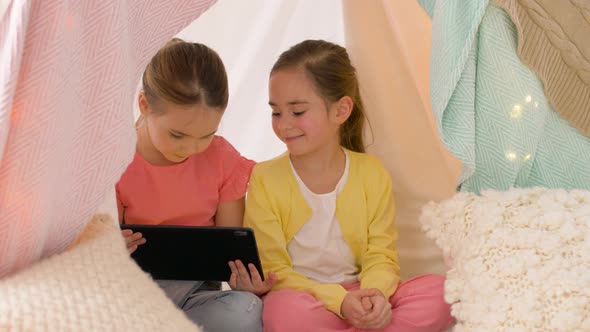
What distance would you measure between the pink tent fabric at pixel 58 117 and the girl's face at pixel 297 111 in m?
0.57

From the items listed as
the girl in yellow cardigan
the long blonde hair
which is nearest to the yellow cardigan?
the girl in yellow cardigan

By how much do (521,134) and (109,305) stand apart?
2.76 ft

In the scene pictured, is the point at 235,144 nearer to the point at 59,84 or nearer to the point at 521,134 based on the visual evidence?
the point at 521,134

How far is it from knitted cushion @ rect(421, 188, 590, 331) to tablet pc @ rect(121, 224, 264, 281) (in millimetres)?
391

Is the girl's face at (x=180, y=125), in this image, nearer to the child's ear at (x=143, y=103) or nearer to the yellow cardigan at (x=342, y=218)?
the child's ear at (x=143, y=103)

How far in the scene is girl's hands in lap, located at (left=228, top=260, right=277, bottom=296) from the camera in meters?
1.45

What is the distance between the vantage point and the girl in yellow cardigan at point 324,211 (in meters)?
1.47

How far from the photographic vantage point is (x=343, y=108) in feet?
5.39

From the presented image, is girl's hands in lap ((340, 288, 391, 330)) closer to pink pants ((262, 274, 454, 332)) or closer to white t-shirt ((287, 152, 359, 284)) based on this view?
pink pants ((262, 274, 454, 332))

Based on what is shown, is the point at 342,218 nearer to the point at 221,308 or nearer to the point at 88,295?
the point at 221,308

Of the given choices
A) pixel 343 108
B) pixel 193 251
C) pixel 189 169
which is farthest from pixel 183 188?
pixel 343 108

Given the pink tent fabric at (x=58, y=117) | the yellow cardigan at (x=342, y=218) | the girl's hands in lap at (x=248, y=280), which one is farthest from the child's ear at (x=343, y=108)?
the pink tent fabric at (x=58, y=117)

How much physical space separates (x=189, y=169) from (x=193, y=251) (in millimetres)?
213

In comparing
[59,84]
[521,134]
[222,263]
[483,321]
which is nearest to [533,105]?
[521,134]
